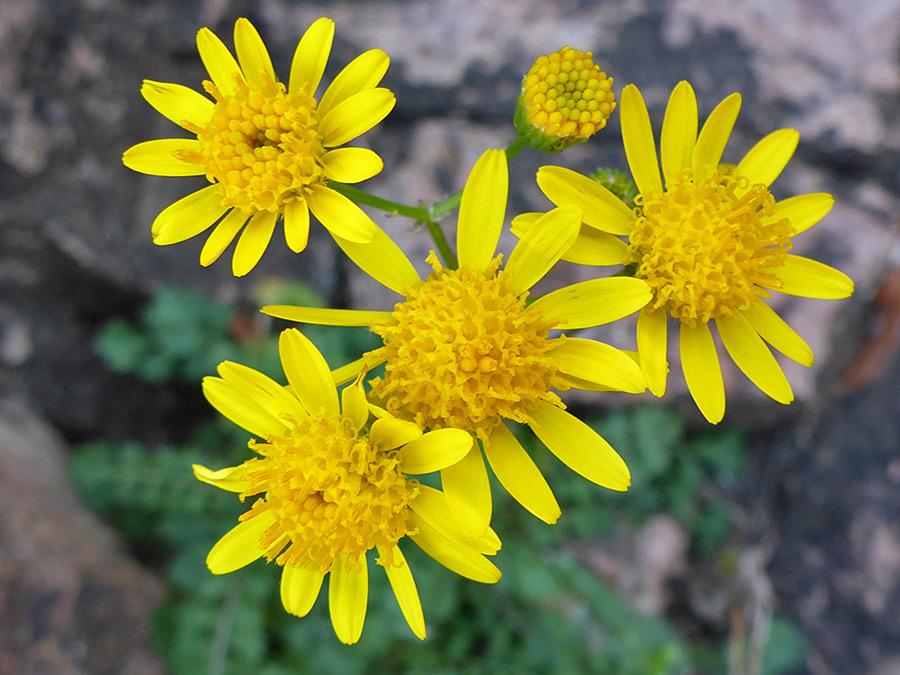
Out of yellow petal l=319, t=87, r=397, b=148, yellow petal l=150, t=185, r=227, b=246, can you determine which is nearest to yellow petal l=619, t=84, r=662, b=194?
yellow petal l=319, t=87, r=397, b=148

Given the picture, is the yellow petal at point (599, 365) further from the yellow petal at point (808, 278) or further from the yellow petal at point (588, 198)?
the yellow petal at point (808, 278)

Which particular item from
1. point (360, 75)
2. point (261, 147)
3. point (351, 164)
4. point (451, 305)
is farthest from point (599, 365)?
point (261, 147)

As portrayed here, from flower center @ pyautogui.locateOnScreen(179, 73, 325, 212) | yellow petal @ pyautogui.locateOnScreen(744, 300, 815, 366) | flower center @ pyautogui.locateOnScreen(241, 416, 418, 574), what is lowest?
flower center @ pyautogui.locateOnScreen(241, 416, 418, 574)

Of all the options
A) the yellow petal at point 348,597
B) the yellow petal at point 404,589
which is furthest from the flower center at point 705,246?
the yellow petal at point 348,597

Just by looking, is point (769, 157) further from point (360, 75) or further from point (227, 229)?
point (227, 229)

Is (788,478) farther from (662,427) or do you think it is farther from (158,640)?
(158,640)

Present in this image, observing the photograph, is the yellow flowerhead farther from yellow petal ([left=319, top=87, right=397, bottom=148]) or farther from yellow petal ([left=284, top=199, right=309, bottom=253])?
yellow petal ([left=284, top=199, right=309, bottom=253])

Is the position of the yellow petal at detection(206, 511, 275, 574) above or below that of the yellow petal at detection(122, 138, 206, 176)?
below
